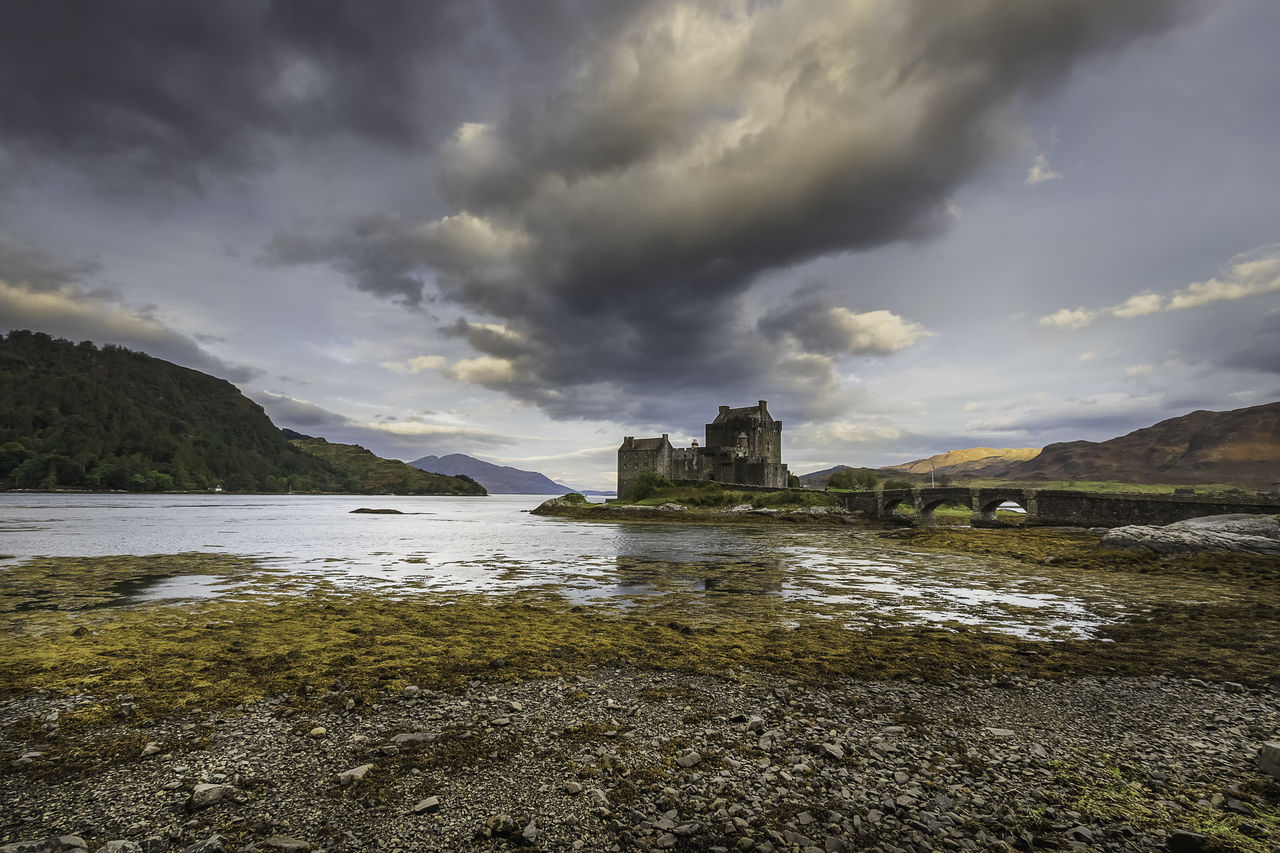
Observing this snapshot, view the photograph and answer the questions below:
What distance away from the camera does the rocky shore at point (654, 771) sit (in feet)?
14.4

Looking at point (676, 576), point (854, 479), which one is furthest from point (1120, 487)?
point (676, 576)

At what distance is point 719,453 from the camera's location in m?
89.9

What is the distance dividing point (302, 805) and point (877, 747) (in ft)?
19.9

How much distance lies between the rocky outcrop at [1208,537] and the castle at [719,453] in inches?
2241

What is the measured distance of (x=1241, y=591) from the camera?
56.7 feet

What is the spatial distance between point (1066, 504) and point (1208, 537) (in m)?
25.4

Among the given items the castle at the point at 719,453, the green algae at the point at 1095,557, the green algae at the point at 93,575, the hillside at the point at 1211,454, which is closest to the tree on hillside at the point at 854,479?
the castle at the point at 719,453

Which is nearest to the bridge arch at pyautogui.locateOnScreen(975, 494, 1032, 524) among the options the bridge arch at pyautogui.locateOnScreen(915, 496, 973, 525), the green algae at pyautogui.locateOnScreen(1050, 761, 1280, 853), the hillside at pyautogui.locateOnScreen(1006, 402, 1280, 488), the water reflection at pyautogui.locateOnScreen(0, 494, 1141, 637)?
the bridge arch at pyautogui.locateOnScreen(915, 496, 973, 525)

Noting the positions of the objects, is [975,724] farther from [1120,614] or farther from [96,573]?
[96,573]

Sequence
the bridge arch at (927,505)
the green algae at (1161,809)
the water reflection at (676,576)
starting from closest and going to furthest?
the green algae at (1161,809) < the water reflection at (676,576) < the bridge arch at (927,505)

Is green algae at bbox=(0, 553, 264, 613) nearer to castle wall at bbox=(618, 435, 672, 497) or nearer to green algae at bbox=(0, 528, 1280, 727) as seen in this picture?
green algae at bbox=(0, 528, 1280, 727)

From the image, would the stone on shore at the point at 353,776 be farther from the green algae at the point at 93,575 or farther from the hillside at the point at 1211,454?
the hillside at the point at 1211,454

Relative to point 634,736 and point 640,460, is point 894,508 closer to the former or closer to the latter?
point 640,460

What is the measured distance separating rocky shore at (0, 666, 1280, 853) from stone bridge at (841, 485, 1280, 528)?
1633 inches
